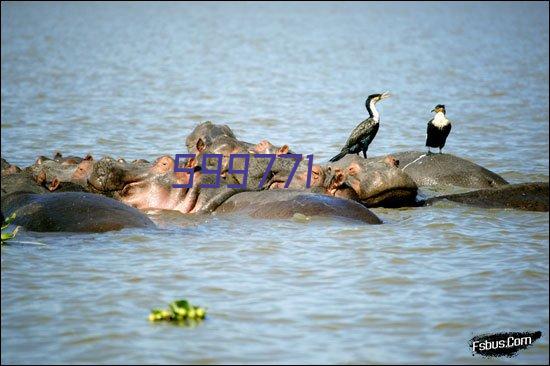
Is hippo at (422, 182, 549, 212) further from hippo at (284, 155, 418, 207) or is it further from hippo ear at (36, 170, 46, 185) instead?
hippo ear at (36, 170, 46, 185)

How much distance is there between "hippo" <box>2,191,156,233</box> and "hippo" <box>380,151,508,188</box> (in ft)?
14.0

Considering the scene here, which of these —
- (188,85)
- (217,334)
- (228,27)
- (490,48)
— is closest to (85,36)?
(228,27)

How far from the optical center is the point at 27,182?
31.7 feet

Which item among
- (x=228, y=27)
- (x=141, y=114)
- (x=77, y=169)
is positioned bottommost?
→ (x=77, y=169)

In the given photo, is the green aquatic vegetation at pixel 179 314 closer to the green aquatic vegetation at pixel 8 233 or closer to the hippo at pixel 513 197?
the green aquatic vegetation at pixel 8 233

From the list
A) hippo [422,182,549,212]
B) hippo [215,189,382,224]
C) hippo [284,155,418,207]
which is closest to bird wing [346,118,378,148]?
hippo [284,155,418,207]

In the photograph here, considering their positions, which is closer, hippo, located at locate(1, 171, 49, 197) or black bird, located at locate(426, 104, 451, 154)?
hippo, located at locate(1, 171, 49, 197)

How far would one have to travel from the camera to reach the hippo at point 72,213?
29.2 feet

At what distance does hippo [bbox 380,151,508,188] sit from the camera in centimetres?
1218

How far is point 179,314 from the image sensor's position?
6.86 meters

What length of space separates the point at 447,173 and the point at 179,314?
611 cm

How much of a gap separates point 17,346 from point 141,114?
1584 cm

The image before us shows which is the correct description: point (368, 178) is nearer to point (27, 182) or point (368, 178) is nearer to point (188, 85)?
point (27, 182)

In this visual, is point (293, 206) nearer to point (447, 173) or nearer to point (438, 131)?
point (447, 173)
